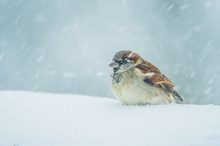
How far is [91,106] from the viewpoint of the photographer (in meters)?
6.18

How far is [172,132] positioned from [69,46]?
108ft

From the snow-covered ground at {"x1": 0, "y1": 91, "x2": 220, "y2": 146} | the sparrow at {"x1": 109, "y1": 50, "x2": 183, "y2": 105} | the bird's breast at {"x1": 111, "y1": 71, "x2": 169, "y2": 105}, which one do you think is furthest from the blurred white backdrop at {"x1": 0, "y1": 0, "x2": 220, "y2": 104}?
the snow-covered ground at {"x1": 0, "y1": 91, "x2": 220, "y2": 146}

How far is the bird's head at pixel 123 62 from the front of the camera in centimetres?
670

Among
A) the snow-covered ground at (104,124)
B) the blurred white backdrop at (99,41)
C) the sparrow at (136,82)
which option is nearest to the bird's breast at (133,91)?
the sparrow at (136,82)

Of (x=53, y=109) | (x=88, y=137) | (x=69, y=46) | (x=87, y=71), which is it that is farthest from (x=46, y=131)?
(x=69, y=46)

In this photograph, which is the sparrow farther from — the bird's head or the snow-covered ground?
the snow-covered ground

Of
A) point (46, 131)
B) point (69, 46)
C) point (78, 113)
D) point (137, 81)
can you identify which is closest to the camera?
point (46, 131)

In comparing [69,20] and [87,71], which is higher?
[69,20]

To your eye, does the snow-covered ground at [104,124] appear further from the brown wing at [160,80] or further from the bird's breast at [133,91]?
the brown wing at [160,80]

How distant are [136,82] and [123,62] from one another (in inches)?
8.0

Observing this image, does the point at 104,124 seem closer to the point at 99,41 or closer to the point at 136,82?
the point at 136,82

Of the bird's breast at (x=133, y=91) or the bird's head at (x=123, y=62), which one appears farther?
the bird's head at (x=123, y=62)

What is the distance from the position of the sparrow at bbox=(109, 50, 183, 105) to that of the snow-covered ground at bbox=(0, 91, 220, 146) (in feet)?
0.72

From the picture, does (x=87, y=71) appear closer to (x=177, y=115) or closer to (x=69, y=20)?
(x=69, y=20)
